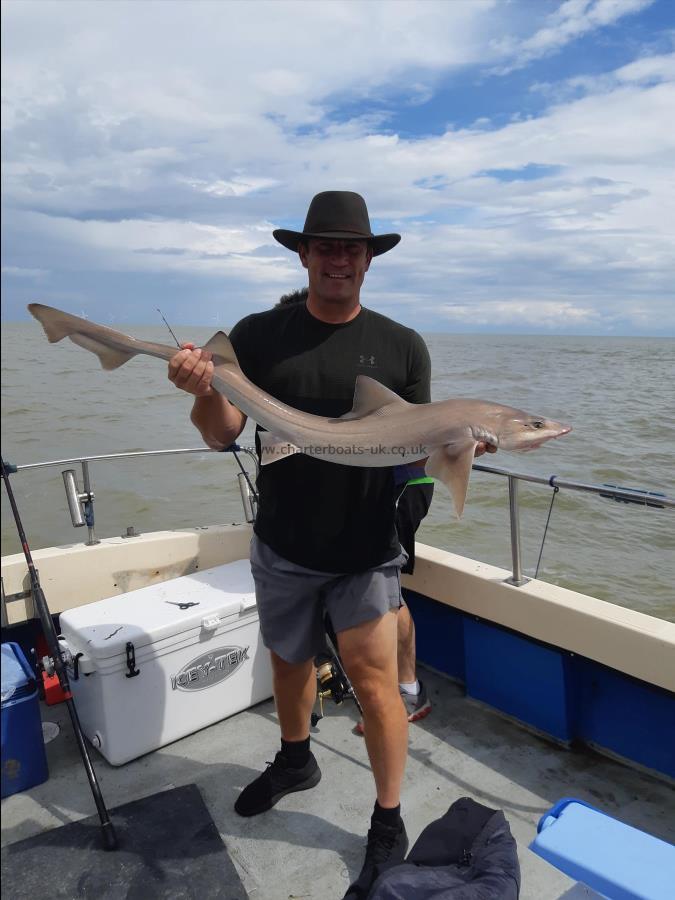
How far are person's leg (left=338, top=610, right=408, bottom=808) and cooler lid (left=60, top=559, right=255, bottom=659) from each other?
1.05m

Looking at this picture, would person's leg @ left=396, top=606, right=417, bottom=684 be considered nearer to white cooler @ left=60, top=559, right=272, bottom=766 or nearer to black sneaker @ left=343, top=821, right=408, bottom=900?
white cooler @ left=60, top=559, right=272, bottom=766

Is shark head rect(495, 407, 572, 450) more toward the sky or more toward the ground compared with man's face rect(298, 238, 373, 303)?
more toward the ground

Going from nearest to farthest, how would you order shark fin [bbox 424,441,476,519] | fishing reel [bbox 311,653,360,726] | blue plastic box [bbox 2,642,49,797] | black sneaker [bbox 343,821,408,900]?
1. shark fin [bbox 424,441,476,519]
2. black sneaker [bbox 343,821,408,900]
3. blue plastic box [bbox 2,642,49,797]
4. fishing reel [bbox 311,653,360,726]

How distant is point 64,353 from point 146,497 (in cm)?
2379

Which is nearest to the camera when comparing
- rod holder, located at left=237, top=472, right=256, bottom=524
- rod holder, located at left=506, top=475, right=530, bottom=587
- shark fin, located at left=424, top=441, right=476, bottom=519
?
shark fin, located at left=424, top=441, right=476, bottom=519

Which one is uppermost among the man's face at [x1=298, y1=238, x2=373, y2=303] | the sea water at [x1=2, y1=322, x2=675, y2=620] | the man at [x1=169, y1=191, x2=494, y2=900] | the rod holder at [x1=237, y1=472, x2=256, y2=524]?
the man's face at [x1=298, y1=238, x2=373, y2=303]

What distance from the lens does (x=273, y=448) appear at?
2.49m

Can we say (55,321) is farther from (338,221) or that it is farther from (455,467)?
(455,467)

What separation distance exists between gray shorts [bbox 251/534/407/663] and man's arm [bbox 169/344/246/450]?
485mm

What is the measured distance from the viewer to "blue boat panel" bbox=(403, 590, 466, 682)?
4.14 meters

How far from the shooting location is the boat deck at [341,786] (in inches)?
107

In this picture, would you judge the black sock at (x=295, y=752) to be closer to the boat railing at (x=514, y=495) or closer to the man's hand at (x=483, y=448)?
the boat railing at (x=514, y=495)

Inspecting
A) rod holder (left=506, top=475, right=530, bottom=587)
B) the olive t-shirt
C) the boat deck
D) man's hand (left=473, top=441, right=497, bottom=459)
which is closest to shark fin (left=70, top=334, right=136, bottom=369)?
the olive t-shirt

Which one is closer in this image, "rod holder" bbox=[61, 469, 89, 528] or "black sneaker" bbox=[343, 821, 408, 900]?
"black sneaker" bbox=[343, 821, 408, 900]
